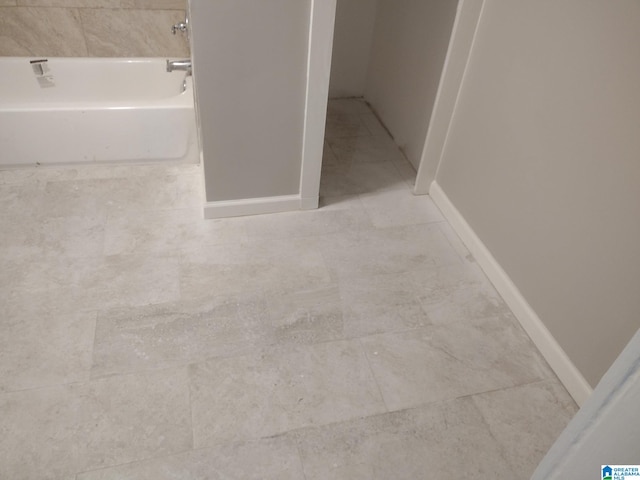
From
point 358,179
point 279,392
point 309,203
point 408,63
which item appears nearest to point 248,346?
point 279,392

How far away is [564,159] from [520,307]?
581 millimetres

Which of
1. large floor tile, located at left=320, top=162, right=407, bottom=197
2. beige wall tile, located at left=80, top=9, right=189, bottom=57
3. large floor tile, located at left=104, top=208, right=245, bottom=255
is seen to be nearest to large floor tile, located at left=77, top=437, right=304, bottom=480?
large floor tile, located at left=104, top=208, right=245, bottom=255

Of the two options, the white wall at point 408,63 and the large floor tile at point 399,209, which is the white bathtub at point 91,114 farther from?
the white wall at point 408,63

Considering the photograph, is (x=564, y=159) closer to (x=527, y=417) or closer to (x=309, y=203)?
(x=527, y=417)

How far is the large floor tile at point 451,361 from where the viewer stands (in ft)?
5.19

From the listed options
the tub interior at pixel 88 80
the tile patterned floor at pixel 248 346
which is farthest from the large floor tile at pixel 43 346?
the tub interior at pixel 88 80

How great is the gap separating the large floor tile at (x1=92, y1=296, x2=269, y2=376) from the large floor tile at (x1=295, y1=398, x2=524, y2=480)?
0.42m

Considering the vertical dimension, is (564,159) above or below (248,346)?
above

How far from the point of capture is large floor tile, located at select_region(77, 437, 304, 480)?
4.33 ft

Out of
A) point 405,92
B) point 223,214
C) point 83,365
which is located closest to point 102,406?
point 83,365

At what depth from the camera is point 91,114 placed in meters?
2.20

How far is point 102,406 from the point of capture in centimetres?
145

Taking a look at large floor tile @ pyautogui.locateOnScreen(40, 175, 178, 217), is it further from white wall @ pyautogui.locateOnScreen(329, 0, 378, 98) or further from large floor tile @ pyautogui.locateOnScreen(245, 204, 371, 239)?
white wall @ pyautogui.locateOnScreen(329, 0, 378, 98)

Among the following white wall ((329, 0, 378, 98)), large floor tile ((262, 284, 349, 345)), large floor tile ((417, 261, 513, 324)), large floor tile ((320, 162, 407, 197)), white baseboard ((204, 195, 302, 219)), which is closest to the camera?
large floor tile ((262, 284, 349, 345))
